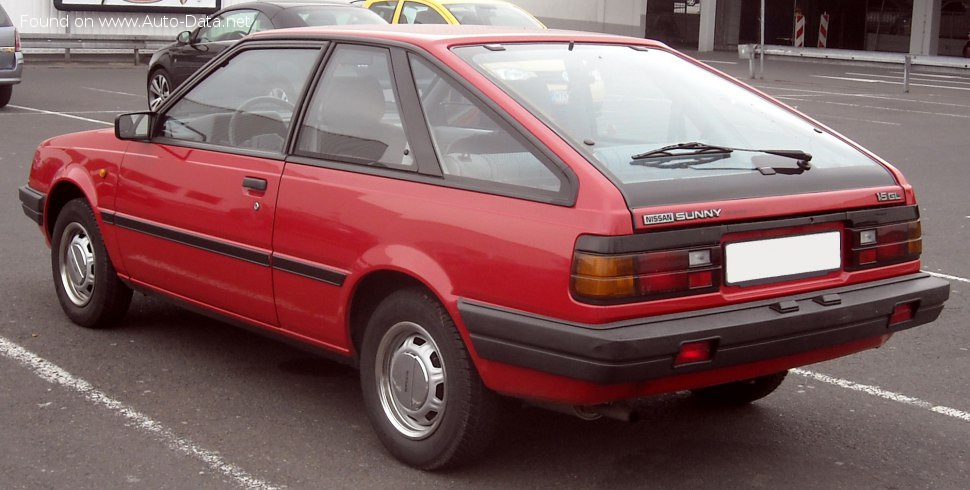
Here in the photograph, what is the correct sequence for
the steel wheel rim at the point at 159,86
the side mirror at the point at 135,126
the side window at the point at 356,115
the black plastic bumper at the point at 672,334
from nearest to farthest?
the black plastic bumper at the point at 672,334
the side window at the point at 356,115
the side mirror at the point at 135,126
the steel wheel rim at the point at 159,86

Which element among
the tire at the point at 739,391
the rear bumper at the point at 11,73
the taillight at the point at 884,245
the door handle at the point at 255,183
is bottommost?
the tire at the point at 739,391

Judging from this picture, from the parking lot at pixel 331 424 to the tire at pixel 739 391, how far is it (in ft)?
0.19

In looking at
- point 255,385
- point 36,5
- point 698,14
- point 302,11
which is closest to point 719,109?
point 255,385

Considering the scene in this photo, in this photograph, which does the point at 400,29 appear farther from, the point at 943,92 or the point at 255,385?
the point at 943,92

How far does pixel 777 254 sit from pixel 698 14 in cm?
4001

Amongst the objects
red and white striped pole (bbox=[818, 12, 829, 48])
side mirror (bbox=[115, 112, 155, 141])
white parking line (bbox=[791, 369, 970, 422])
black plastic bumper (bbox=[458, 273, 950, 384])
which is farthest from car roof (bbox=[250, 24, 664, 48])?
red and white striped pole (bbox=[818, 12, 829, 48])

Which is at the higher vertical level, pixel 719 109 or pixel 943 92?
pixel 719 109

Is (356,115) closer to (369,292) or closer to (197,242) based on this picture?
(369,292)

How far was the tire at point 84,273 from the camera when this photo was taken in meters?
5.75

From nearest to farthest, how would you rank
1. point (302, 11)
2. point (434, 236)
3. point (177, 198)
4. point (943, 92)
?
point (434, 236)
point (177, 198)
point (302, 11)
point (943, 92)

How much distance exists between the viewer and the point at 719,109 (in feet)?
15.4

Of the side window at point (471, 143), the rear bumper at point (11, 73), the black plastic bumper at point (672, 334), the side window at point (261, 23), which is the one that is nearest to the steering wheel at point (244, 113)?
the side window at point (471, 143)

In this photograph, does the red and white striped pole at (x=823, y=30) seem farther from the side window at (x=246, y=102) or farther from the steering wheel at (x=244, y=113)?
the steering wheel at (x=244, y=113)

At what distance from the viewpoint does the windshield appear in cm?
1578
